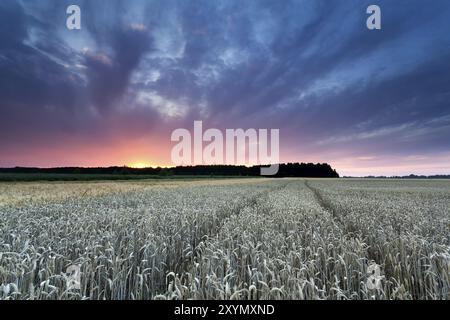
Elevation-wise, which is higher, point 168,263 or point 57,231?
point 57,231

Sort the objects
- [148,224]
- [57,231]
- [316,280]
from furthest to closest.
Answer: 1. [148,224]
2. [57,231]
3. [316,280]

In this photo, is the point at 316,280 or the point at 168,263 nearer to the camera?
the point at 316,280

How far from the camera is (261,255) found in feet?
15.5

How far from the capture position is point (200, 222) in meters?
8.31

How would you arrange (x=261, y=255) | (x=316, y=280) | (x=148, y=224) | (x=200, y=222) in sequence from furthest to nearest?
(x=200, y=222), (x=148, y=224), (x=261, y=255), (x=316, y=280)
